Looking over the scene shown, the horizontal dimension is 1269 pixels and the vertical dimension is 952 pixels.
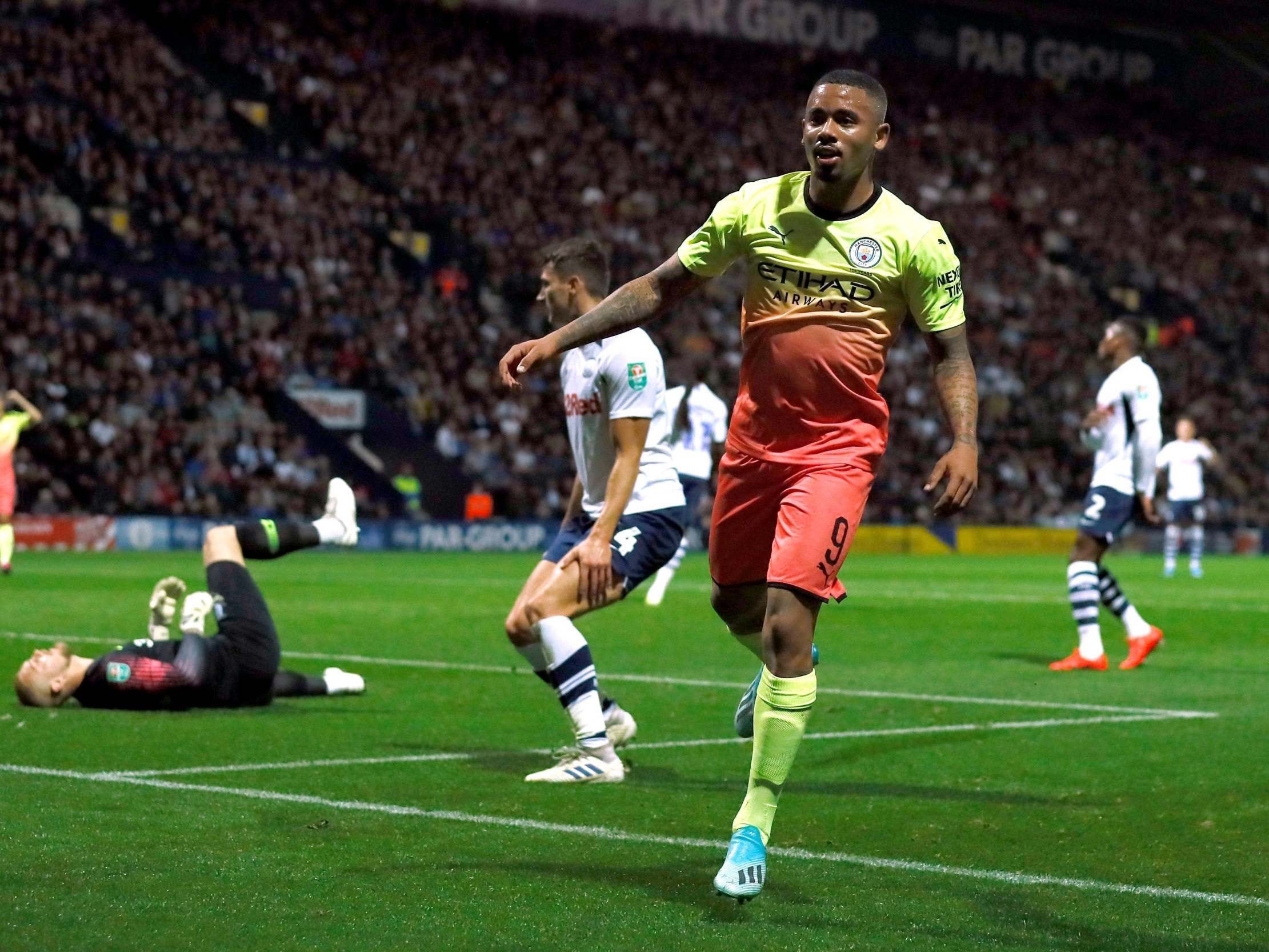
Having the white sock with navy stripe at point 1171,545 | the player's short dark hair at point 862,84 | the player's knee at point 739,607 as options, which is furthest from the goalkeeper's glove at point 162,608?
the white sock with navy stripe at point 1171,545

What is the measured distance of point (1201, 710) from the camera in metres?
10.9

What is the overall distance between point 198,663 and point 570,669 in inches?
103

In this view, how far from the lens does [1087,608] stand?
13617 millimetres

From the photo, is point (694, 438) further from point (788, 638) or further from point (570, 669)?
point (788, 638)

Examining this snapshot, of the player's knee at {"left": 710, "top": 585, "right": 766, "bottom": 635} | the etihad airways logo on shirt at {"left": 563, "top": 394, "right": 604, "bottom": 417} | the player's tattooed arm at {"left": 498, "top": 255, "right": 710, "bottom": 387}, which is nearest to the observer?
the player's tattooed arm at {"left": 498, "top": 255, "right": 710, "bottom": 387}

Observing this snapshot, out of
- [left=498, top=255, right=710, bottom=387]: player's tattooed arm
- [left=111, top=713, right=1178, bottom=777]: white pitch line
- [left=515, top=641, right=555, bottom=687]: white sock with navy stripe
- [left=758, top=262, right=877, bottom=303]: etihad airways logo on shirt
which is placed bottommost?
[left=111, top=713, right=1178, bottom=777]: white pitch line

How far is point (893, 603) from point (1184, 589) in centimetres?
685

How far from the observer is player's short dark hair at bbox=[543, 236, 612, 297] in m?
8.22

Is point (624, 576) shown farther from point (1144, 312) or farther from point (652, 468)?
point (1144, 312)

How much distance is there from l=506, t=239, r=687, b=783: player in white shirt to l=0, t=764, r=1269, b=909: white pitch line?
3.26 ft

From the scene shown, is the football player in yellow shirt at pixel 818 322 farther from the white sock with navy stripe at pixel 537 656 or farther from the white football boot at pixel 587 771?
the white sock with navy stripe at pixel 537 656

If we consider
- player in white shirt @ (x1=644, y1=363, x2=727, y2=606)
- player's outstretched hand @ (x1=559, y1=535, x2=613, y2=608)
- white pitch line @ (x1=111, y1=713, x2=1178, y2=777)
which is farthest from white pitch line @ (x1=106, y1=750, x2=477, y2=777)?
player in white shirt @ (x1=644, y1=363, x2=727, y2=606)

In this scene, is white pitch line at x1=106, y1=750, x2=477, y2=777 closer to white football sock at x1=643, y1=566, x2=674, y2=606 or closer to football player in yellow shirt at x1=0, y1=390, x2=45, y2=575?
white football sock at x1=643, y1=566, x2=674, y2=606

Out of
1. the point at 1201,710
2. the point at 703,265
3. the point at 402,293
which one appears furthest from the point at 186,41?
the point at 703,265
